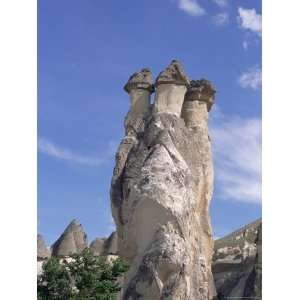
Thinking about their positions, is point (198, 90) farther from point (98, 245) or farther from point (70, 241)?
point (98, 245)

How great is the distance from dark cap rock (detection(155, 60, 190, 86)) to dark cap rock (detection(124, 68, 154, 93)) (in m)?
0.66

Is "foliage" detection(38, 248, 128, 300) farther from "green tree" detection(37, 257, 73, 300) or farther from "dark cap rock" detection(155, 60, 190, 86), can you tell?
"dark cap rock" detection(155, 60, 190, 86)

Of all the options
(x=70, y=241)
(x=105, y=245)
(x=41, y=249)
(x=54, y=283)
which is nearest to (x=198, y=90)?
(x=70, y=241)

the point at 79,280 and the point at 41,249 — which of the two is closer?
the point at 79,280

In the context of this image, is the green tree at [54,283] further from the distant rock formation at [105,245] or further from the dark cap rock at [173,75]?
the distant rock formation at [105,245]

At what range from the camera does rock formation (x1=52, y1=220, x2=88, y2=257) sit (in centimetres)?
2642

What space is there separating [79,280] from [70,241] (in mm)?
13820

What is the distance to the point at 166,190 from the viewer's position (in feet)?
68.0

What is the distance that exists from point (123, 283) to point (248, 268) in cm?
1122

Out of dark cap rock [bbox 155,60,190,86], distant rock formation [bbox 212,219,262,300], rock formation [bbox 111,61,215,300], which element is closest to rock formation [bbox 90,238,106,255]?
distant rock formation [bbox 212,219,262,300]
